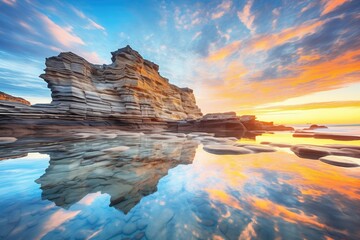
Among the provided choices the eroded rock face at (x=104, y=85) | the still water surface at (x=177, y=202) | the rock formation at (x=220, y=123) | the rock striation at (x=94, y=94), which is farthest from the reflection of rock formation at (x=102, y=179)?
the rock formation at (x=220, y=123)

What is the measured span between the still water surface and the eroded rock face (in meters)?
11.8

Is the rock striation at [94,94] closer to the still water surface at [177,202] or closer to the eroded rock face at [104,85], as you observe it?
the eroded rock face at [104,85]

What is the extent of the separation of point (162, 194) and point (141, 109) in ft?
56.0

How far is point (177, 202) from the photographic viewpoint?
6.95 ft

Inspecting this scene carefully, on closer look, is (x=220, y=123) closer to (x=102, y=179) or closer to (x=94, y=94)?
(x=94, y=94)

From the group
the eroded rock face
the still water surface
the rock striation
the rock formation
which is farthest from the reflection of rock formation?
the rock formation

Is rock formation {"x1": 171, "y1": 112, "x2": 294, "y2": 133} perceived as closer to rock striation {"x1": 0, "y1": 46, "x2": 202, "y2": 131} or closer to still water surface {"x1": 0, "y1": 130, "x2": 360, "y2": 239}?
rock striation {"x1": 0, "y1": 46, "x2": 202, "y2": 131}

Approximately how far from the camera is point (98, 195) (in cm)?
228

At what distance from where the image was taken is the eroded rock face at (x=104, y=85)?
1318 centimetres

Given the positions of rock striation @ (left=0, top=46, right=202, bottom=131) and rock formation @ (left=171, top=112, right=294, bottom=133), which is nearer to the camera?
rock striation @ (left=0, top=46, right=202, bottom=131)

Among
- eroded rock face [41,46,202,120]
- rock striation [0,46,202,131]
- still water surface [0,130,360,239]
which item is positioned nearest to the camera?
still water surface [0,130,360,239]

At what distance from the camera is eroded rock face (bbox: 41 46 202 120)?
43.2ft

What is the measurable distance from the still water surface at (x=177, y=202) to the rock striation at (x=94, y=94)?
32.6 feet

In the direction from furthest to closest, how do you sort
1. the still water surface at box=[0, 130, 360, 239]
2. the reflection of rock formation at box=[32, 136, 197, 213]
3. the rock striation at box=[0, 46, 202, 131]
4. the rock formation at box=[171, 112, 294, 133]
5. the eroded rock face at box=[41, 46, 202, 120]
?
the rock formation at box=[171, 112, 294, 133] → the eroded rock face at box=[41, 46, 202, 120] → the rock striation at box=[0, 46, 202, 131] → the reflection of rock formation at box=[32, 136, 197, 213] → the still water surface at box=[0, 130, 360, 239]
